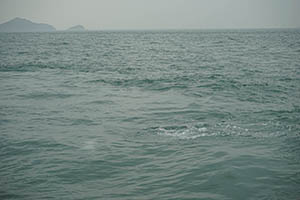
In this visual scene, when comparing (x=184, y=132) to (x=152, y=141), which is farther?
(x=184, y=132)

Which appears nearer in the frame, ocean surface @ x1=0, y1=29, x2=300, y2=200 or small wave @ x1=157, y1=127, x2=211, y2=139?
ocean surface @ x1=0, y1=29, x2=300, y2=200

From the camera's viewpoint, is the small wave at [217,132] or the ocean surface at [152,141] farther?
the small wave at [217,132]

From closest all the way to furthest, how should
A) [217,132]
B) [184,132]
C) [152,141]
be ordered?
[152,141]
[217,132]
[184,132]

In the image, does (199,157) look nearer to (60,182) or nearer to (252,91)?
(60,182)

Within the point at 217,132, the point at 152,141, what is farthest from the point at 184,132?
the point at 152,141

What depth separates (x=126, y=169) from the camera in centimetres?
777

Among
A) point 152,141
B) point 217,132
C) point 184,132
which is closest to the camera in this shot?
point 152,141

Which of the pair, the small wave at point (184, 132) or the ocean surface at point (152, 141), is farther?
the small wave at point (184, 132)

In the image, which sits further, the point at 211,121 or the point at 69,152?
the point at 211,121

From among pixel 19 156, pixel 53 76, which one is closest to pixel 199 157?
pixel 19 156

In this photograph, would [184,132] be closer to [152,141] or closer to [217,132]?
[217,132]

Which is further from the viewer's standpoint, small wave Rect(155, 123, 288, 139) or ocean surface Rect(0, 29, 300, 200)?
small wave Rect(155, 123, 288, 139)

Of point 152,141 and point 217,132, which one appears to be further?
point 217,132

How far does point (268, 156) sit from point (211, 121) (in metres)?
3.67
